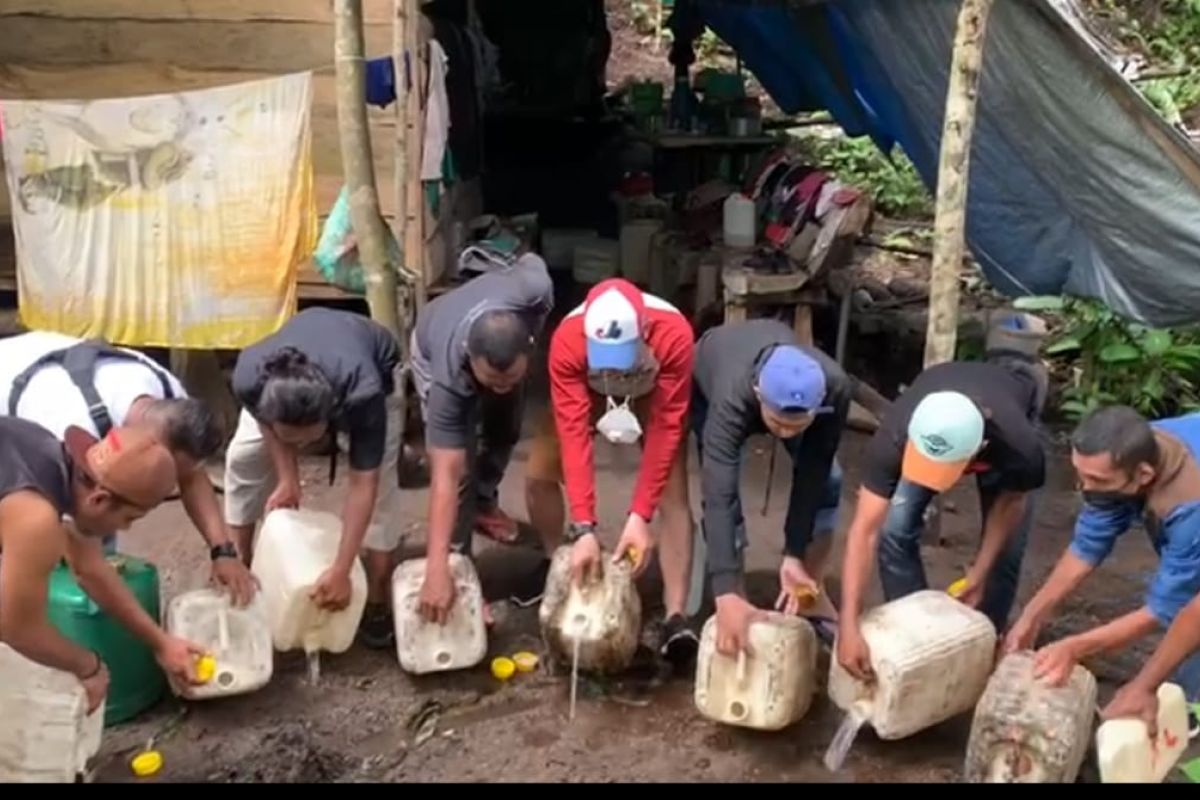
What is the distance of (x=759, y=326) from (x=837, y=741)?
1336 mm

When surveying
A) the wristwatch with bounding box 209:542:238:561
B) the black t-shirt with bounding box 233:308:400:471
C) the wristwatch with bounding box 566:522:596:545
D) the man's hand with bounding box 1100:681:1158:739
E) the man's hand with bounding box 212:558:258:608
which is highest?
the black t-shirt with bounding box 233:308:400:471

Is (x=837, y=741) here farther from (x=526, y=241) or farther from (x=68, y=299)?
(x=526, y=241)

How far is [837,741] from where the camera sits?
12.8ft

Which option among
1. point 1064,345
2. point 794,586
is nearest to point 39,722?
point 794,586

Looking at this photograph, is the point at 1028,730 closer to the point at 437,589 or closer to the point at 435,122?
the point at 437,589

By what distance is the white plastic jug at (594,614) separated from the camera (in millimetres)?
4121

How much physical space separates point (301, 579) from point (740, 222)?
4.09 meters

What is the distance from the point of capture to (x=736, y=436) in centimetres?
407

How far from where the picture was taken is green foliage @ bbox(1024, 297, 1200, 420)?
6.62m

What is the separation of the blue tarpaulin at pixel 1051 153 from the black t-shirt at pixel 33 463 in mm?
4007

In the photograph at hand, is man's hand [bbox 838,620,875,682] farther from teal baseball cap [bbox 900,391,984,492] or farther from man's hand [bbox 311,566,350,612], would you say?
man's hand [bbox 311,566,350,612]

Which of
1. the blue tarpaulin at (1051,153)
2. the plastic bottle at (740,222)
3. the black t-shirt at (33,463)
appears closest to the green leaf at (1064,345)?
the blue tarpaulin at (1051,153)

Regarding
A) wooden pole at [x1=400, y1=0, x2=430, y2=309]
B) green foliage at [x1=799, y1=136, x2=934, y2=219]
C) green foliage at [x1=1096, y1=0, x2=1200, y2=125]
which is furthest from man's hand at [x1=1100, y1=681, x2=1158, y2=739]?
green foliage at [x1=1096, y1=0, x2=1200, y2=125]

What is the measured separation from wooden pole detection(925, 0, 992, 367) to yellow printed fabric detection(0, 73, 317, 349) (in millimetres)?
2664
